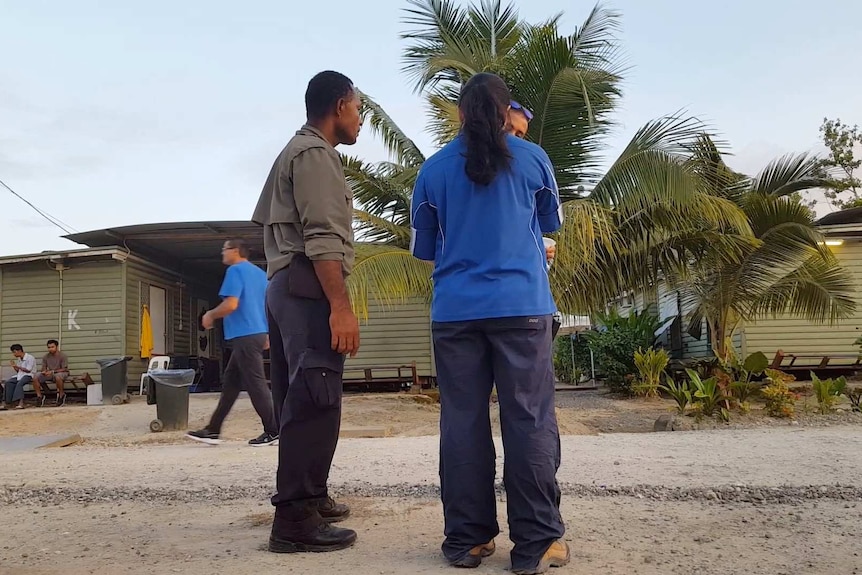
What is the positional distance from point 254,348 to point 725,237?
7386 millimetres

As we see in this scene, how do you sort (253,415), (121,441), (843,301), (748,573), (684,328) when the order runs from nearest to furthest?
(748,573) → (121,441) → (253,415) → (843,301) → (684,328)

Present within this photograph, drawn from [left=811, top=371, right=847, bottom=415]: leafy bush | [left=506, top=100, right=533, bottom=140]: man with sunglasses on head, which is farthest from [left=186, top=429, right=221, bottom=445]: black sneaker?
[left=811, top=371, right=847, bottom=415]: leafy bush

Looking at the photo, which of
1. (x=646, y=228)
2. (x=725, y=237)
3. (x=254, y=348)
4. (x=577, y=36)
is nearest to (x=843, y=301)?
(x=725, y=237)

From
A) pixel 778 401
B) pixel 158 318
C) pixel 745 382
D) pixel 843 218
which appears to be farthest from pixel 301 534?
pixel 843 218

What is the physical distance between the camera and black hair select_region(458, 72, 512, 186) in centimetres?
273

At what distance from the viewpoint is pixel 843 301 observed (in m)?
11.9

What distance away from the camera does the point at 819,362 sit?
50.0ft

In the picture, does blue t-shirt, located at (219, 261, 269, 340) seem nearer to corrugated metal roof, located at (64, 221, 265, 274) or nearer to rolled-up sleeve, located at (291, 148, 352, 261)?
rolled-up sleeve, located at (291, 148, 352, 261)

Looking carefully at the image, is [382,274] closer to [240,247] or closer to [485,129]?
[240,247]

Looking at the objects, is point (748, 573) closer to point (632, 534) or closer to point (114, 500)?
point (632, 534)

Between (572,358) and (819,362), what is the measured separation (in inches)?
267

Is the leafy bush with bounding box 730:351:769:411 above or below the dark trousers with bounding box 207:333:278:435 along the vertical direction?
below

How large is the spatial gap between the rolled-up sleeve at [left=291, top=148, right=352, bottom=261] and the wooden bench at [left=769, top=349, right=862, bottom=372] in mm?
13644

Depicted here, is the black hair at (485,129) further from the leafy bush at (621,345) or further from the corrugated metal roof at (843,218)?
the corrugated metal roof at (843,218)
